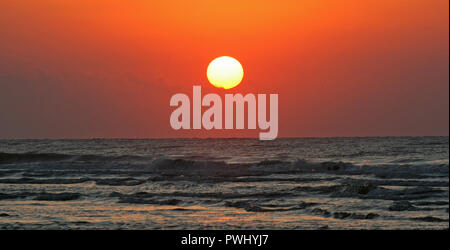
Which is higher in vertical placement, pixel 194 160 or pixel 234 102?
pixel 234 102

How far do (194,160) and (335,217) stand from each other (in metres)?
31.3

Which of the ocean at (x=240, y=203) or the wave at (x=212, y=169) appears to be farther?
the wave at (x=212, y=169)

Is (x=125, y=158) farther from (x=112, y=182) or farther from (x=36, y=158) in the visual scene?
(x=112, y=182)

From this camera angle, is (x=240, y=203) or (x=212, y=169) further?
(x=212, y=169)

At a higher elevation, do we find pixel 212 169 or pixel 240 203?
pixel 240 203

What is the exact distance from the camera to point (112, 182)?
31.3 m

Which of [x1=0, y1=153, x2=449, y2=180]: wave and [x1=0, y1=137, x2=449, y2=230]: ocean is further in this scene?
[x1=0, y1=153, x2=449, y2=180]: wave

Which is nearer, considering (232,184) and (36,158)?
(232,184)
